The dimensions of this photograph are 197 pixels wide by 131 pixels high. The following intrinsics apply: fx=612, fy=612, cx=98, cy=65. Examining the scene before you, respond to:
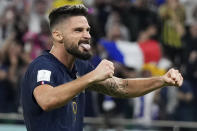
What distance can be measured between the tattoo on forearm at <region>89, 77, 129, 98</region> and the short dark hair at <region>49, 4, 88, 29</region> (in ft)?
2.69

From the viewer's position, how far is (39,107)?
5.05 m

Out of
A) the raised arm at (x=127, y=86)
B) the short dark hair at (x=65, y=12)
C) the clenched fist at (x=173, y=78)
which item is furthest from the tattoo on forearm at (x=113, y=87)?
the short dark hair at (x=65, y=12)

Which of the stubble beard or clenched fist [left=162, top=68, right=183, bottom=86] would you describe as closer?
the stubble beard

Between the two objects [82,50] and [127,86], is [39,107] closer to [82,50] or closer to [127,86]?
[82,50]

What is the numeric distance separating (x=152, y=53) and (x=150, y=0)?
153 cm

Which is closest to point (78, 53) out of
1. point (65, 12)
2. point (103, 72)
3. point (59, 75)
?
point (59, 75)

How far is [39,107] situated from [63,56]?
0.55 meters

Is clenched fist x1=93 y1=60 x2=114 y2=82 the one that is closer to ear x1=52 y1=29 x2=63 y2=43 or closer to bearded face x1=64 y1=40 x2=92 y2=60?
bearded face x1=64 y1=40 x2=92 y2=60

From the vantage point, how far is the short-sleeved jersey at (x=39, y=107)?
5.02m

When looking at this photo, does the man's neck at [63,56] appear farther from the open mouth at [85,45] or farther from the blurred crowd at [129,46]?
the blurred crowd at [129,46]

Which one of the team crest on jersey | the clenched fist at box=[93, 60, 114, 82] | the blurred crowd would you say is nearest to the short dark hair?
the team crest on jersey

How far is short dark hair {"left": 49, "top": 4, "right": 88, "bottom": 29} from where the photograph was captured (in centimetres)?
518

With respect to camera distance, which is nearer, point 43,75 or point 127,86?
point 43,75

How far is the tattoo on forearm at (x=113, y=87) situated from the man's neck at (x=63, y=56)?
0.48m
